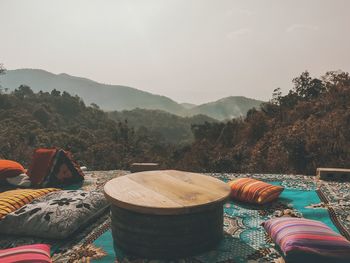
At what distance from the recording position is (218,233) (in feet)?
10.0

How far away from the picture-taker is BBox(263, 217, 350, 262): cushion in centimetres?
243

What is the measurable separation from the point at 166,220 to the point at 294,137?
426 inches

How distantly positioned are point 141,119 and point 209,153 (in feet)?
200

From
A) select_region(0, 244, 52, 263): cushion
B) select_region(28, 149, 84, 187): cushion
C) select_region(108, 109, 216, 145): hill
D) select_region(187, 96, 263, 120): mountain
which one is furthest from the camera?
select_region(187, 96, 263, 120): mountain

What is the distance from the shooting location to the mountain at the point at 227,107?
444 ft

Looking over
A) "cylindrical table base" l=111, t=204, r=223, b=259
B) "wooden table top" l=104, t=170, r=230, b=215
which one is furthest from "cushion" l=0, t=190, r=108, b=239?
"cylindrical table base" l=111, t=204, r=223, b=259

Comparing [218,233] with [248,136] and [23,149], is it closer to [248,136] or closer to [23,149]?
[23,149]

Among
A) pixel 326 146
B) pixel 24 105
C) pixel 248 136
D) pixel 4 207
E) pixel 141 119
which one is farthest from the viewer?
pixel 141 119

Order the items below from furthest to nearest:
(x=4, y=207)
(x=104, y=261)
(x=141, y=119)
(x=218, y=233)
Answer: (x=141, y=119), (x=4, y=207), (x=218, y=233), (x=104, y=261)

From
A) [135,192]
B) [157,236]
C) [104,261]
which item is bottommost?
[104,261]

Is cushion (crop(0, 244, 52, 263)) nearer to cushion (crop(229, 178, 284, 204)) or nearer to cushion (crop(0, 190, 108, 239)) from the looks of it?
cushion (crop(0, 190, 108, 239))

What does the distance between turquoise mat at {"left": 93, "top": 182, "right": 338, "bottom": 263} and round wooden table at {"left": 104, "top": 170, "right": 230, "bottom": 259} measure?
98 millimetres

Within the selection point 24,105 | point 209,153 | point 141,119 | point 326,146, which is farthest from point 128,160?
point 141,119

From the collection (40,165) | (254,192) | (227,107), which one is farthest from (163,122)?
(227,107)
